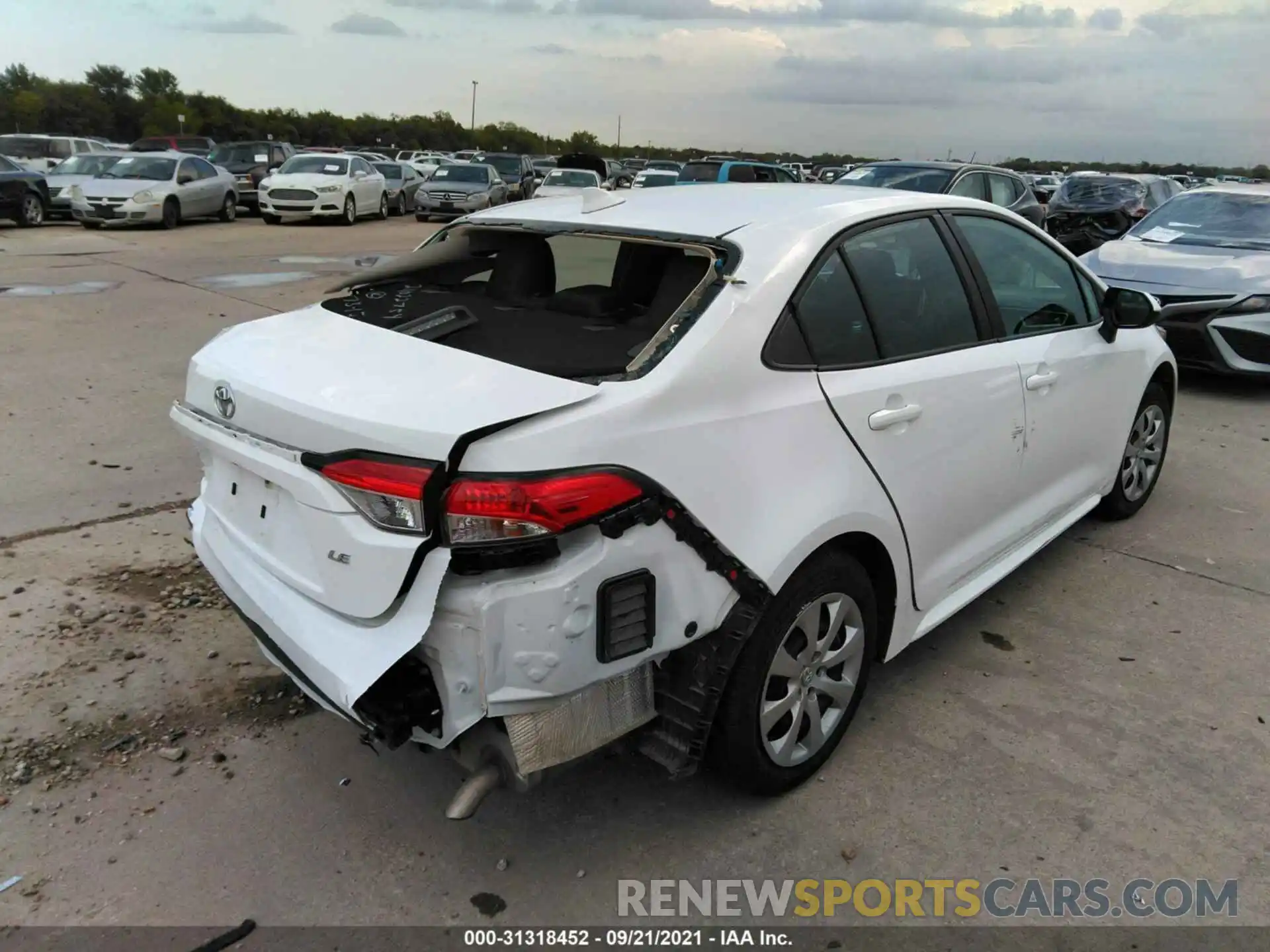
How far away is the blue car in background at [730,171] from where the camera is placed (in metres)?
17.3

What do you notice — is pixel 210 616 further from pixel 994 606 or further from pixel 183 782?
pixel 994 606

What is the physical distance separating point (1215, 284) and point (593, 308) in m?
7.02

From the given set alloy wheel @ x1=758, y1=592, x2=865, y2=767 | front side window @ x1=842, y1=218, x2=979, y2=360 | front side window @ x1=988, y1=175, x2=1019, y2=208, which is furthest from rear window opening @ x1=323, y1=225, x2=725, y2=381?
front side window @ x1=988, y1=175, x2=1019, y2=208

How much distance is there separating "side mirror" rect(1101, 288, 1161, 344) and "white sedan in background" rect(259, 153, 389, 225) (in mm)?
19937

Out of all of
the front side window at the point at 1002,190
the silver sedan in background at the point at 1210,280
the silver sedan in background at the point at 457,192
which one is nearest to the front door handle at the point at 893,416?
the silver sedan in background at the point at 1210,280

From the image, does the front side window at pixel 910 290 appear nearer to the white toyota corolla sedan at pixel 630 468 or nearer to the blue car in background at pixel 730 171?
the white toyota corolla sedan at pixel 630 468

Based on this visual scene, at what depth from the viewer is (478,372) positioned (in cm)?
239

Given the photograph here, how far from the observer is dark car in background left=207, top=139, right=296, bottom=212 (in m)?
24.7

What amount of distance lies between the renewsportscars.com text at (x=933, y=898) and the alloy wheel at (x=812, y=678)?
0.39m

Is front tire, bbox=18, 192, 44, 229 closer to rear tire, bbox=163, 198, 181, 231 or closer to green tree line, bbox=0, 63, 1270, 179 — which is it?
rear tire, bbox=163, 198, 181, 231

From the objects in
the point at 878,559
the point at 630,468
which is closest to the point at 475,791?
the point at 630,468

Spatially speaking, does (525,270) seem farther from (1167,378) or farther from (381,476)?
(1167,378)

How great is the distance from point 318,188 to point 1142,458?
19.8 m

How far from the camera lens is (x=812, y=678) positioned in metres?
2.81
